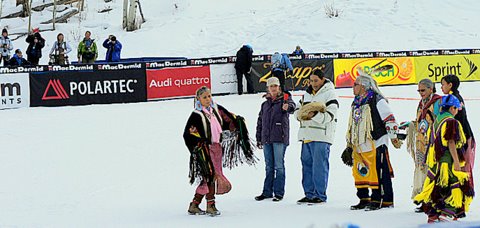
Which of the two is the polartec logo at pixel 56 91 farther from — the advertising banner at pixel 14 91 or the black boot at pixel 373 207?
the black boot at pixel 373 207

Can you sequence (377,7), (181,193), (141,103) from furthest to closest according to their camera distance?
→ (377,7)
(141,103)
(181,193)

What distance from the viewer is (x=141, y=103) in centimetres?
2331

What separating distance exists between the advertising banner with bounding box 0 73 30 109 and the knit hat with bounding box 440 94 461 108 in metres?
15.1

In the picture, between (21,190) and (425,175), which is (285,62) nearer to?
(21,190)

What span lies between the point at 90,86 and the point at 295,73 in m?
6.17

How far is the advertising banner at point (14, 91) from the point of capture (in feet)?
72.5

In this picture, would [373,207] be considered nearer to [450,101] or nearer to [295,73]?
[450,101]

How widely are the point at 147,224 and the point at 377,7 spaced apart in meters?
31.7

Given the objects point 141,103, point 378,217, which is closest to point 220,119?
point 378,217

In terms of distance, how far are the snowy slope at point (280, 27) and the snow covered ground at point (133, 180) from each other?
53.4ft

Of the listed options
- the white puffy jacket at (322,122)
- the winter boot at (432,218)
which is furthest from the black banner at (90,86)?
the winter boot at (432,218)

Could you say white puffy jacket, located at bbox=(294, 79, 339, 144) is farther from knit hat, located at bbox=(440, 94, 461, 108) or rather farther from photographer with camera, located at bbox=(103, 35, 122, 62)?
photographer with camera, located at bbox=(103, 35, 122, 62)

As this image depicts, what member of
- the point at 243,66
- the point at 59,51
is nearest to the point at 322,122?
the point at 243,66

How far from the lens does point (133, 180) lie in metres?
13.0
